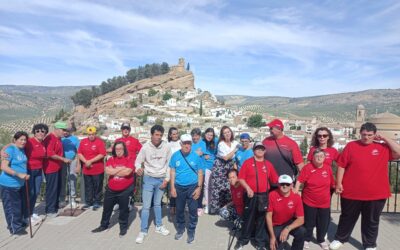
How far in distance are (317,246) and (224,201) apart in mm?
1642

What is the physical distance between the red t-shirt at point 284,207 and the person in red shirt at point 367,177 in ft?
2.29

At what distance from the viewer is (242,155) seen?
5.39 m

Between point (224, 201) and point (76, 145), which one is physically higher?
point (76, 145)

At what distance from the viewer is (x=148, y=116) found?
316 ft

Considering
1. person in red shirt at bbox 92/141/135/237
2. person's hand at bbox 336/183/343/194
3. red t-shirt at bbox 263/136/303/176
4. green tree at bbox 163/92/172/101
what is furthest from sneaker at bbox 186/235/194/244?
green tree at bbox 163/92/172/101

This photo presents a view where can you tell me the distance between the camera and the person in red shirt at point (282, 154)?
4.61m

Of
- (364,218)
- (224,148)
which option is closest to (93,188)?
(224,148)

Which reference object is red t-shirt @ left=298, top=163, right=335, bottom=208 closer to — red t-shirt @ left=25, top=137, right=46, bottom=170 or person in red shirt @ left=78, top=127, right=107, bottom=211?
person in red shirt @ left=78, top=127, right=107, bottom=211

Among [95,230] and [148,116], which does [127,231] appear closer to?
[95,230]

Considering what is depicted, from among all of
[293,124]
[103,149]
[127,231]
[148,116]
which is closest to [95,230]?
[127,231]

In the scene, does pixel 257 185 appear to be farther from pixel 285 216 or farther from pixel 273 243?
pixel 273 243

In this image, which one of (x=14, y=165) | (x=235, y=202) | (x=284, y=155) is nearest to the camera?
(x=284, y=155)

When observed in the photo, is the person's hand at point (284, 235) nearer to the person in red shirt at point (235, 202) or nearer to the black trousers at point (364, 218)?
the person in red shirt at point (235, 202)

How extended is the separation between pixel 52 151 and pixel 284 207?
12.0ft
